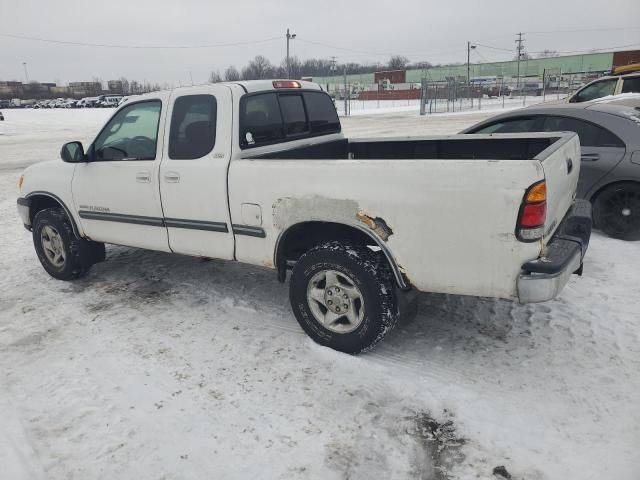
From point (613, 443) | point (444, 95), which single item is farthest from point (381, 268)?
point (444, 95)

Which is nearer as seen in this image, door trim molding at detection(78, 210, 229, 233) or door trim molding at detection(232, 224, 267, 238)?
door trim molding at detection(232, 224, 267, 238)

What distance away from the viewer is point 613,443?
2723 millimetres

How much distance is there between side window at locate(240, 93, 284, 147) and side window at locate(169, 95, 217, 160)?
0.80ft

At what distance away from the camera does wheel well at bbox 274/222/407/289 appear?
11.9 feet

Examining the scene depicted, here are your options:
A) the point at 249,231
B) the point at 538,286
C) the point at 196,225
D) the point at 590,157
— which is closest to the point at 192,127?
the point at 196,225

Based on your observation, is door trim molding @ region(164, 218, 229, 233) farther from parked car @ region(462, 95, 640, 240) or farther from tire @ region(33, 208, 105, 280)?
parked car @ region(462, 95, 640, 240)

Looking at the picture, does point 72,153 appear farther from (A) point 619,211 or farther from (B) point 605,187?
(A) point 619,211

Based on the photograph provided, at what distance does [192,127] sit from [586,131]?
14.9 ft

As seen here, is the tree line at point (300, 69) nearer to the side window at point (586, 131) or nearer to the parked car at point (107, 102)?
the parked car at point (107, 102)

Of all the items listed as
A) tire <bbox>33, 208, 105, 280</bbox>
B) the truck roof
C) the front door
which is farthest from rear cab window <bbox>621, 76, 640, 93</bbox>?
tire <bbox>33, 208, 105, 280</bbox>

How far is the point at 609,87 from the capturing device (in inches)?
502

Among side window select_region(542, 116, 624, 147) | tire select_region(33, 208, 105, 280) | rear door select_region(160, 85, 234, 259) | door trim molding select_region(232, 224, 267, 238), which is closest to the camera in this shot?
door trim molding select_region(232, 224, 267, 238)

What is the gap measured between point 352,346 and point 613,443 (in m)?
1.66

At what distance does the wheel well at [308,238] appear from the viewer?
3.63m
